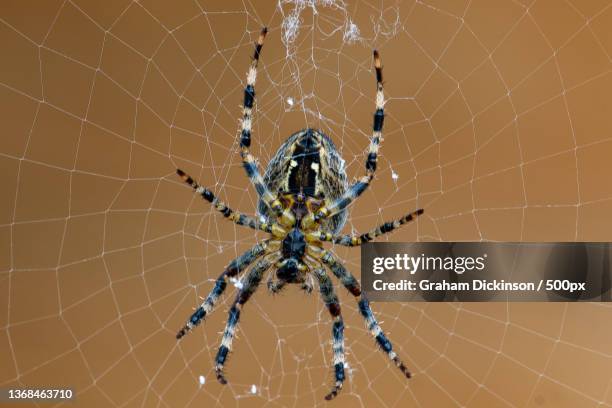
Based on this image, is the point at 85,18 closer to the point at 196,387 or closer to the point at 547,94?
the point at 196,387

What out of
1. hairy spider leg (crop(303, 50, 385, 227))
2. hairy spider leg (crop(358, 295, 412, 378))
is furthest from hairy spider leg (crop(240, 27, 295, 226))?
hairy spider leg (crop(358, 295, 412, 378))

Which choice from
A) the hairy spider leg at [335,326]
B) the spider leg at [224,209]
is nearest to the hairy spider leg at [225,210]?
the spider leg at [224,209]

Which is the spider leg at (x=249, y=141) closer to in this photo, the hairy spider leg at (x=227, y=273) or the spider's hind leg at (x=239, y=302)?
the hairy spider leg at (x=227, y=273)

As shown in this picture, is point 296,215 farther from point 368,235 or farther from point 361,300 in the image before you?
point 361,300

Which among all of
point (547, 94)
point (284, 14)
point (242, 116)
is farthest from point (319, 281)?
point (547, 94)

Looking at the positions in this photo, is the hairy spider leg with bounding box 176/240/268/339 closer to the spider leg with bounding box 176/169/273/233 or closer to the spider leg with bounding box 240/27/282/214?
the spider leg with bounding box 176/169/273/233

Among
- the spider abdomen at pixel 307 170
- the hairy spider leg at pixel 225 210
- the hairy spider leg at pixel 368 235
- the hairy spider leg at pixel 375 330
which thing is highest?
the spider abdomen at pixel 307 170

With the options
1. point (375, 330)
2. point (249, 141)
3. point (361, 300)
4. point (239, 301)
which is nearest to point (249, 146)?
point (249, 141)
